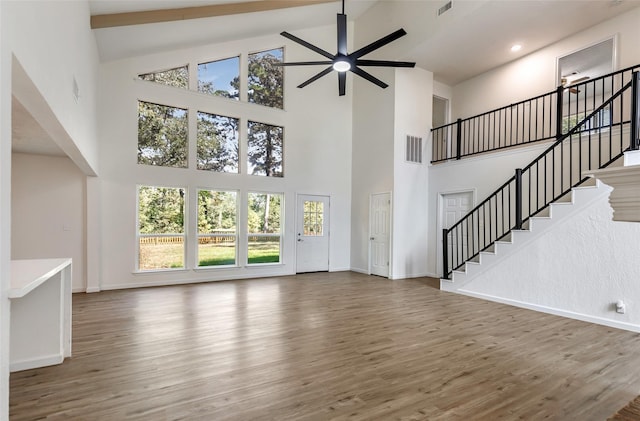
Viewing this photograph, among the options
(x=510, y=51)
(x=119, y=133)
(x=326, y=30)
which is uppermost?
(x=326, y=30)

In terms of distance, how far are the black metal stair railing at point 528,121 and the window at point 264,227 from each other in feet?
13.5

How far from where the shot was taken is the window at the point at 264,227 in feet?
24.7

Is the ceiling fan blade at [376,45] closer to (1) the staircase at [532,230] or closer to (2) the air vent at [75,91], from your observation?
(1) the staircase at [532,230]

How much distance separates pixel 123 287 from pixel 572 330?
283 inches

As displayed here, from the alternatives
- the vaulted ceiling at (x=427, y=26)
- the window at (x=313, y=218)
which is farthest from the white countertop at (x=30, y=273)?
the window at (x=313, y=218)

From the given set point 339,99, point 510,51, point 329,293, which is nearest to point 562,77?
point 510,51

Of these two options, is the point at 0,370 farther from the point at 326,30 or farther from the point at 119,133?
the point at 326,30

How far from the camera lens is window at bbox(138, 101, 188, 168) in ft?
21.3

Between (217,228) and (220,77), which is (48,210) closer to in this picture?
(217,228)

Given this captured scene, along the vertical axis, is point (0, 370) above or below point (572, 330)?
above

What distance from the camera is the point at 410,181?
24.9 feet

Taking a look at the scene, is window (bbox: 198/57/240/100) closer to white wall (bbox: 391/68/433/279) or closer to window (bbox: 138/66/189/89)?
window (bbox: 138/66/189/89)

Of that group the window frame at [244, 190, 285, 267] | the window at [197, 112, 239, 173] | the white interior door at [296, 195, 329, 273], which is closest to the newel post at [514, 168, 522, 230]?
the white interior door at [296, 195, 329, 273]

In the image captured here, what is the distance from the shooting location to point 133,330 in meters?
3.84
